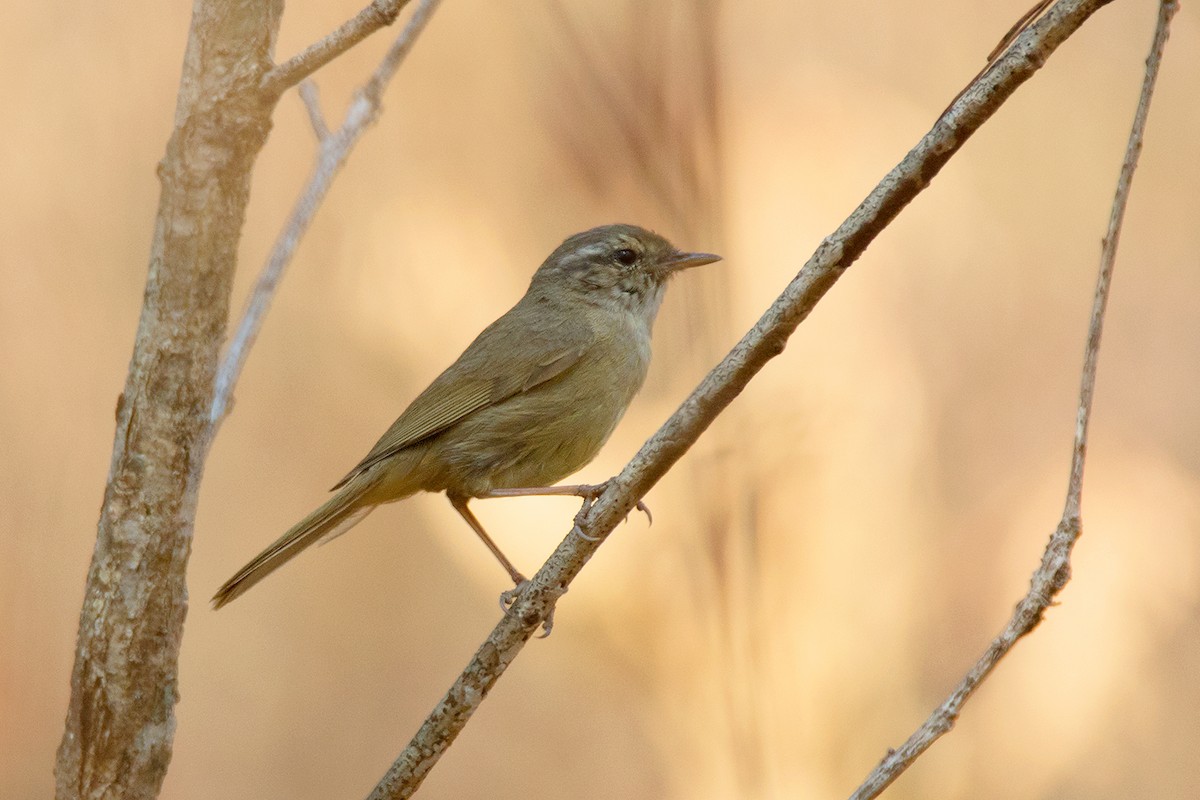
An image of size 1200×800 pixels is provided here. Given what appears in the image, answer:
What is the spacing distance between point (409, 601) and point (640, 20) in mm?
1790

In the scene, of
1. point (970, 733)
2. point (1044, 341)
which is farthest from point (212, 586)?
point (1044, 341)

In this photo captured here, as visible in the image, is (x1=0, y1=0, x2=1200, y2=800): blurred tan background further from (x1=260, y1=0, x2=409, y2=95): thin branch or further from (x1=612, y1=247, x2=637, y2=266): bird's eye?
(x1=260, y1=0, x2=409, y2=95): thin branch

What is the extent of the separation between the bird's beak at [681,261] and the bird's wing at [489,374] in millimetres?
305

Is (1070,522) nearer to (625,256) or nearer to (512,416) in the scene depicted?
(512,416)

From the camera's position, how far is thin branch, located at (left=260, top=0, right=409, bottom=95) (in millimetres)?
1660

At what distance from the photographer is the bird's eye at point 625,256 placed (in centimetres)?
340

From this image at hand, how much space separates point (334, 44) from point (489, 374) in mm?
1527

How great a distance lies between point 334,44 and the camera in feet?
5.53

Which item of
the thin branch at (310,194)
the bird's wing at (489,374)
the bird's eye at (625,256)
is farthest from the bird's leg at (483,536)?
the thin branch at (310,194)

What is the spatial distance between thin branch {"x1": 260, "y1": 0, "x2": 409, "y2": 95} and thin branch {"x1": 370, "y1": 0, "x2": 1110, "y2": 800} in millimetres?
708

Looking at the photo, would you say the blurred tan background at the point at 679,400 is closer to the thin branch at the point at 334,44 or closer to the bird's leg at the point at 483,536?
the bird's leg at the point at 483,536


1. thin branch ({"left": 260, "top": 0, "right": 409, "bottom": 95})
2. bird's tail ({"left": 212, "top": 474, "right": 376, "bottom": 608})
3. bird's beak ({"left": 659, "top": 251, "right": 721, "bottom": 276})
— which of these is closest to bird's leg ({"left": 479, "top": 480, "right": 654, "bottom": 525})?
bird's tail ({"left": 212, "top": 474, "right": 376, "bottom": 608})

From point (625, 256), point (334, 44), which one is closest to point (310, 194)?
point (334, 44)

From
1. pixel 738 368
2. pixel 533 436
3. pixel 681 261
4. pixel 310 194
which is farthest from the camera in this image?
pixel 681 261
